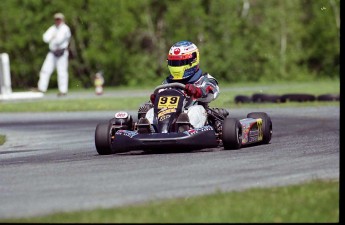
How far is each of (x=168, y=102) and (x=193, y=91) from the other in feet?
1.04

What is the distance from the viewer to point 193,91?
11.8m

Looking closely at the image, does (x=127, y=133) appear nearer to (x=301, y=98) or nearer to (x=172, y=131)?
(x=172, y=131)

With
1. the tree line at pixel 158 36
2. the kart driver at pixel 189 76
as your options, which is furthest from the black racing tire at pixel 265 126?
the tree line at pixel 158 36

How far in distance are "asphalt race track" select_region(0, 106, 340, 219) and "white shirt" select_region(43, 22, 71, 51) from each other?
1056cm

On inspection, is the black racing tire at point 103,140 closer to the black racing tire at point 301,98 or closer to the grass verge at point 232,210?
the grass verge at point 232,210

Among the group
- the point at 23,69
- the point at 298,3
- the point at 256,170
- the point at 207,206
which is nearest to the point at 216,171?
the point at 256,170

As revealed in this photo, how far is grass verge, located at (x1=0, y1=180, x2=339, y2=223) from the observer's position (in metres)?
6.67

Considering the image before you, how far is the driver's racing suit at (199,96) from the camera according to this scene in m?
11.7

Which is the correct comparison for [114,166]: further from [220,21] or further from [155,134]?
[220,21]

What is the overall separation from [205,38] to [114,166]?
21.1 metres

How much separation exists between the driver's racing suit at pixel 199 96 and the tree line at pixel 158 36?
1749 cm

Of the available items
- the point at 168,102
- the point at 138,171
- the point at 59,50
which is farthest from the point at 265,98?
the point at 138,171

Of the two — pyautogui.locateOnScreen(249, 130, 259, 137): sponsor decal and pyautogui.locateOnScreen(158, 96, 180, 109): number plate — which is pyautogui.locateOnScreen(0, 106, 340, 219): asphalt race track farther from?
pyautogui.locateOnScreen(158, 96, 180, 109): number plate

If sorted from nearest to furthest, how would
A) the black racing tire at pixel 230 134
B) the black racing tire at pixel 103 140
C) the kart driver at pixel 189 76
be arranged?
the black racing tire at pixel 230 134 → the black racing tire at pixel 103 140 → the kart driver at pixel 189 76
